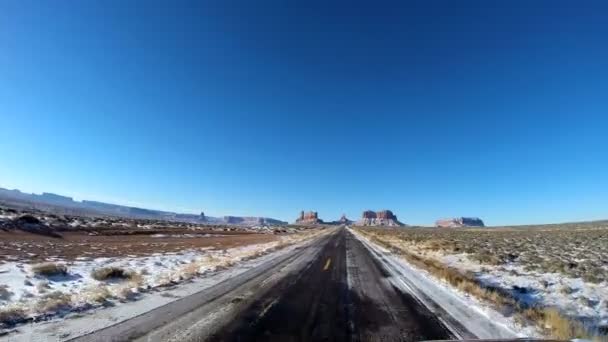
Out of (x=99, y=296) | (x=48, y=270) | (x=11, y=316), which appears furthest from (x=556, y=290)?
(x=48, y=270)

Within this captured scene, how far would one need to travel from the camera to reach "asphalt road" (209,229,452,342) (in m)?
6.10

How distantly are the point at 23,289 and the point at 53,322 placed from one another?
5.30m

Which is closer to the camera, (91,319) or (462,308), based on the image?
(91,319)

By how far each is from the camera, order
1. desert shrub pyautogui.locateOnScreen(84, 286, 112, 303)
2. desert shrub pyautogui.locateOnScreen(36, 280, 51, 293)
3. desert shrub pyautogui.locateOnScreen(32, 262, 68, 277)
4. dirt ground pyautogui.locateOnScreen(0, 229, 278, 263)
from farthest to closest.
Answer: dirt ground pyautogui.locateOnScreen(0, 229, 278, 263), desert shrub pyautogui.locateOnScreen(32, 262, 68, 277), desert shrub pyautogui.locateOnScreen(36, 280, 51, 293), desert shrub pyautogui.locateOnScreen(84, 286, 112, 303)

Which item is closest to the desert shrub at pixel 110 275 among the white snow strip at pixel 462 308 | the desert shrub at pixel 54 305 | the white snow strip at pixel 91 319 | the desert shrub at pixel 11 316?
the white snow strip at pixel 91 319

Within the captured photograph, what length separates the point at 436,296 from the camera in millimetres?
10023

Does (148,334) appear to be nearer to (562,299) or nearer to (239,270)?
(239,270)

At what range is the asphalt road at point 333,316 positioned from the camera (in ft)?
20.0

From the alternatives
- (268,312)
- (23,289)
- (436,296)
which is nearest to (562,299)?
(436,296)

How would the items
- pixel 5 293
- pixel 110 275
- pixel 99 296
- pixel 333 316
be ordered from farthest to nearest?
pixel 110 275 < pixel 5 293 < pixel 99 296 < pixel 333 316

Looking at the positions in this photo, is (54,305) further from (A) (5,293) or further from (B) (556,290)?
(B) (556,290)

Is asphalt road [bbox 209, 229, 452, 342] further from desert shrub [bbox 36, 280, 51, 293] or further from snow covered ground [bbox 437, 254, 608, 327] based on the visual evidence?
desert shrub [bbox 36, 280, 51, 293]

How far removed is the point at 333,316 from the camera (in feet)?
24.7

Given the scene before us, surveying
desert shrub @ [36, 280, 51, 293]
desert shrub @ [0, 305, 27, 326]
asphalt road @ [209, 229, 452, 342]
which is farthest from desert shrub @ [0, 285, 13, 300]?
asphalt road @ [209, 229, 452, 342]
